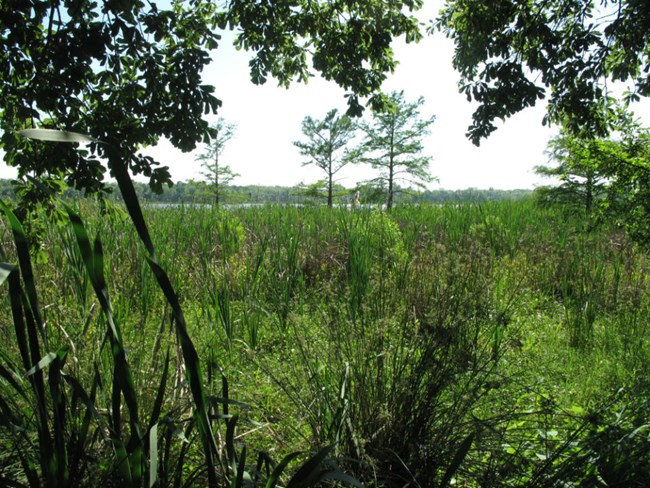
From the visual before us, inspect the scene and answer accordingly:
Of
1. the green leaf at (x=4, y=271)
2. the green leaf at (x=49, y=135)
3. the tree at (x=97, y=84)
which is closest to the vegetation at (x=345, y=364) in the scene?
the green leaf at (x=4, y=271)

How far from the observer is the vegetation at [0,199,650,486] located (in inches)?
47.5

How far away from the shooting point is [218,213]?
272 inches

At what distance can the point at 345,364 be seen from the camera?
5.65ft

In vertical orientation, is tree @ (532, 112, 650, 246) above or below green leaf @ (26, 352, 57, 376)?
above

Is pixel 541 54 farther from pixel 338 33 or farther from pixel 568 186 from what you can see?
pixel 568 186

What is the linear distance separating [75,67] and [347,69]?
1.65m

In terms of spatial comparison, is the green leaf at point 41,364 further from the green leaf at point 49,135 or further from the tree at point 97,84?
the tree at point 97,84

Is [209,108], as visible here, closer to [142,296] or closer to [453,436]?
[453,436]

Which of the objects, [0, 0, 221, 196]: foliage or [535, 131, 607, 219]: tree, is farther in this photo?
[535, 131, 607, 219]: tree

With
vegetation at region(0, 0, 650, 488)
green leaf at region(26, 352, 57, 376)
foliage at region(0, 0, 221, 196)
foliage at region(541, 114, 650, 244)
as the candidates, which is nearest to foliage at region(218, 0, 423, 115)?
vegetation at region(0, 0, 650, 488)

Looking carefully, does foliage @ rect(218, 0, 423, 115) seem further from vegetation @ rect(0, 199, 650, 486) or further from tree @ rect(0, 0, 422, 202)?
vegetation @ rect(0, 199, 650, 486)

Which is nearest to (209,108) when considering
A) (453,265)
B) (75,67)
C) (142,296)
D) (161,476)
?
(75,67)

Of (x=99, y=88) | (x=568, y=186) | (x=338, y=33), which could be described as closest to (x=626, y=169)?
(x=338, y=33)

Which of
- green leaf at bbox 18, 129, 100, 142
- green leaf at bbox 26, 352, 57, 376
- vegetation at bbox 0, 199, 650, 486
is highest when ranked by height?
green leaf at bbox 18, 129, 100, 142
